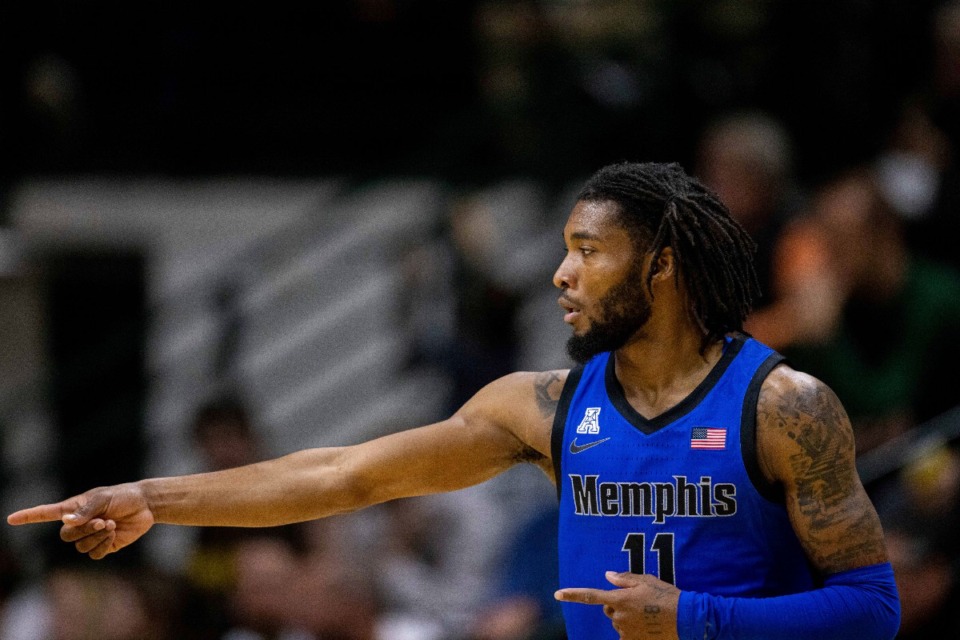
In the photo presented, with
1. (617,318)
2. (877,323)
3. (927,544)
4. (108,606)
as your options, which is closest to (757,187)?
(877,323)

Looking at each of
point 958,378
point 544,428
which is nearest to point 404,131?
point 958,378

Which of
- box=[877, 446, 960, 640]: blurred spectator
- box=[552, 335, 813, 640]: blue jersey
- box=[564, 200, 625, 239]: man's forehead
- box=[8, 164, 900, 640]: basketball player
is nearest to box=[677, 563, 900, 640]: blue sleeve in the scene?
box=[8, 164, 900, 640]: basketball player

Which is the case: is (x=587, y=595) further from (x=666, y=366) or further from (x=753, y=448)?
(x=666, y=366)

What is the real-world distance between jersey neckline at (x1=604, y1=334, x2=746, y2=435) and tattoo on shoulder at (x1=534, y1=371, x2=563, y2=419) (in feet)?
0.53

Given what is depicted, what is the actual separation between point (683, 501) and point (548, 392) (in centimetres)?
53

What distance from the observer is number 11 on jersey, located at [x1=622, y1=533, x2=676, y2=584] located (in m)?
3.55

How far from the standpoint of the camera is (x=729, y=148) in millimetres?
Answer: 6066

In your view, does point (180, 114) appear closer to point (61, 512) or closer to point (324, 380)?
point (324, 380)

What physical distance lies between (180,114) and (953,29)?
531 cm

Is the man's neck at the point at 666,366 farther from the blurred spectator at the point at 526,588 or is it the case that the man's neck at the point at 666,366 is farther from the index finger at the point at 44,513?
the blurred spectator at the point at 526,588

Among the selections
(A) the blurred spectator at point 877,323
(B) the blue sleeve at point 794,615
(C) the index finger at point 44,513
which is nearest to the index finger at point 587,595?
(B) the blue sleeve at point 794,615

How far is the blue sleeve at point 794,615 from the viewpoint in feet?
10.9

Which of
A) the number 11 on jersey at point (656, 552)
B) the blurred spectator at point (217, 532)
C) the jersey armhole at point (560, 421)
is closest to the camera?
the number 11 on jersey at point (656, 552)

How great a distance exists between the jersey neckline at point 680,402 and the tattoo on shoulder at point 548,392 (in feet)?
0.53
